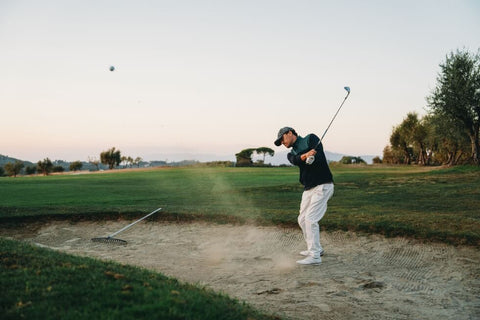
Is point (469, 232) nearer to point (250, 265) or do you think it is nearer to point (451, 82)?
point (250, 265)

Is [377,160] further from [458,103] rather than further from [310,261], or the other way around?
[310,261]

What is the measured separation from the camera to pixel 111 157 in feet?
354

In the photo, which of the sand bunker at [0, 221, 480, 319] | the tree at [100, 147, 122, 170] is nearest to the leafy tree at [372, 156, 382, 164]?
the tree at [100, 147, 122, 170]

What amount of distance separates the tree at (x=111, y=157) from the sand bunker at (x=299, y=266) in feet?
325

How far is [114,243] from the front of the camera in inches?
428

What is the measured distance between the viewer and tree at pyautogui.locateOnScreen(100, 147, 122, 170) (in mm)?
107375

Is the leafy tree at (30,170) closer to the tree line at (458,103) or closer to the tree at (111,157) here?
the tree at (111,157)

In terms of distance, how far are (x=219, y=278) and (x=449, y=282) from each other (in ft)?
14.5

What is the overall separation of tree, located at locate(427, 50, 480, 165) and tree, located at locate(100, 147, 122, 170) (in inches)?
3507

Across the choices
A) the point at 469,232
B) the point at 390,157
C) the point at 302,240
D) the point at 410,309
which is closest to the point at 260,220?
the point at 302,240

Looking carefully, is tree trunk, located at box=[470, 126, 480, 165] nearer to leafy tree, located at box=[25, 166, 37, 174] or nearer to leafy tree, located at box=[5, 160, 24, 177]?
leafy tree, located at box=[5, 160, 24, 177]

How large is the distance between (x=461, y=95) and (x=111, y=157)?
9265cm

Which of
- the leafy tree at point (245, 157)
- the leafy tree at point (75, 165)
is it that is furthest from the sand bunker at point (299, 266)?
the leafy tree at point (75, 165)

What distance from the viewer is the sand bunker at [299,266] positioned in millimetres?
6055
